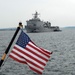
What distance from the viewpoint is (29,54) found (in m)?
7.84

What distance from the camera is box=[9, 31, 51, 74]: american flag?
25.7ft

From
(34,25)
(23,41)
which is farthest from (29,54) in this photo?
(34,25)

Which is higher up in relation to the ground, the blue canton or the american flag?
the blue canton

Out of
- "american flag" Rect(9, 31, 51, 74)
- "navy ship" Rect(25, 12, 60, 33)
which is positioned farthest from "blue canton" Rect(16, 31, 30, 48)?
"navy ship" Rect(25, 12, 60, 33)

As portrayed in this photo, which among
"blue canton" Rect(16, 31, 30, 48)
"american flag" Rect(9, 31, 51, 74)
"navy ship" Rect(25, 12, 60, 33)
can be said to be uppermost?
"blue canton" Rect(16, 31, 30, 48)

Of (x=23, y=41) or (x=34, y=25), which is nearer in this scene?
(x=23, y=41)

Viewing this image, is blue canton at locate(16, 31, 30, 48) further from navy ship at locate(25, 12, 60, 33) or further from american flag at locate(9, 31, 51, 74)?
navy ship at locate(25, 12, 60, 33)

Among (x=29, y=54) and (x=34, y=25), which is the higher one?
(x=29, y=54)

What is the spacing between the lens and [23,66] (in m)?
25.3

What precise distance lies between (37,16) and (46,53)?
143 meters

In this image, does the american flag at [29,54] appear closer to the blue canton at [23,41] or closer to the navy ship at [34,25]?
the blue canton at [23,41]

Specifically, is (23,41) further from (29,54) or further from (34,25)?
(34,25)

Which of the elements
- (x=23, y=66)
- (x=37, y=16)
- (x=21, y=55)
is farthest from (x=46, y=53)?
(x=37, y=16)

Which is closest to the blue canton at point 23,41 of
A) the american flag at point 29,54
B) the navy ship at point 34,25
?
the american flag at point 29,54
